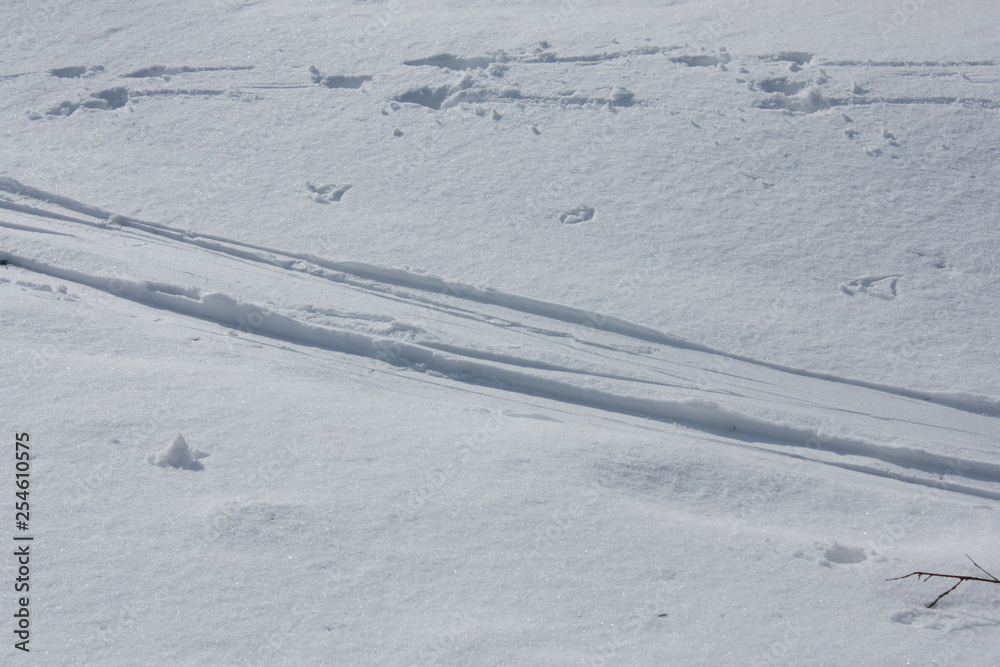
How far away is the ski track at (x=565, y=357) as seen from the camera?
325 centimetres

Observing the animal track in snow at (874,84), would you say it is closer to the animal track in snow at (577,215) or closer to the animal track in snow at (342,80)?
the animal track in snow at (577,215)

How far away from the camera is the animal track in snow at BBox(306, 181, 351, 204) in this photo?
4598 millimetres

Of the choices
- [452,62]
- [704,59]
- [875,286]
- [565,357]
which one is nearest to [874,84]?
[704,59]

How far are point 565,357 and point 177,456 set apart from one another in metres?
1.94

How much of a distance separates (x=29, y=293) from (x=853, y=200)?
5026 mm

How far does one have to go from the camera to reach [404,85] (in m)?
5.40

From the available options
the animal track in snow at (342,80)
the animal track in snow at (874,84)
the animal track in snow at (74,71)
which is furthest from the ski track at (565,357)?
the animal track in snow at (874,84)

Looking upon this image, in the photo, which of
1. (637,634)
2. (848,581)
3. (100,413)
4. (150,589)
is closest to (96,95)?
(100,413)

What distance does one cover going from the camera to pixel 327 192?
4.66 metres

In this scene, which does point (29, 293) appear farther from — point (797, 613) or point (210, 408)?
point (797, 613)

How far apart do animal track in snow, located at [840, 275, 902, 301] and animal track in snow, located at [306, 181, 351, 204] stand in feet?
10.7

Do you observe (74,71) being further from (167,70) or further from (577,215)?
(577,215)

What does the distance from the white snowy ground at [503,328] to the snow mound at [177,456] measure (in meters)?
0.02

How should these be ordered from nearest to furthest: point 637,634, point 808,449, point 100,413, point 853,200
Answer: point 637,634, point 100,413, point 808,449, point 853,200
